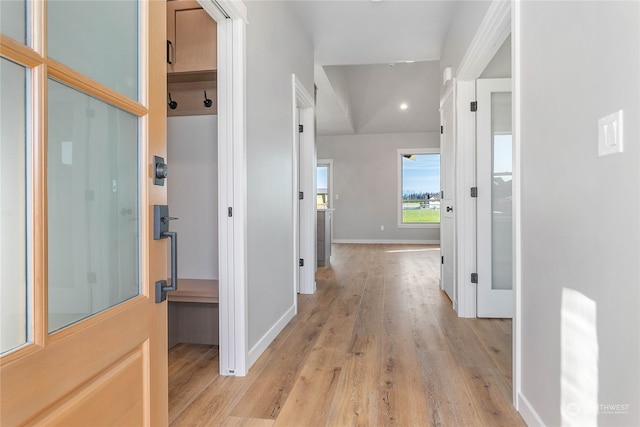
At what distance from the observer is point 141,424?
37.4 inches

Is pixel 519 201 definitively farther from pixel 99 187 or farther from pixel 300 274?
pixel 300 274

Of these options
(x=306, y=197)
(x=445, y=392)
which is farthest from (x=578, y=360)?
(x=306, y=197)

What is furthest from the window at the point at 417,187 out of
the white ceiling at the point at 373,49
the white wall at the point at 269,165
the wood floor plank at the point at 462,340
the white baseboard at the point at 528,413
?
the white baseboard at the point at 528,413

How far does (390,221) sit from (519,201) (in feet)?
24.2

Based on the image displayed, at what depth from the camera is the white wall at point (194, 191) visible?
2631 millimetres

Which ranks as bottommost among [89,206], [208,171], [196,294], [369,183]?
[196,294]

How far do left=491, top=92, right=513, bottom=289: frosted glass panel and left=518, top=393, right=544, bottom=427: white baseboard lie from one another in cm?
151

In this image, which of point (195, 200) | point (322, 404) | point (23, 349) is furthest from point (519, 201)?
point (195, 200)

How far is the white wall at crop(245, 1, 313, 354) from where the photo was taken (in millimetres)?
2199

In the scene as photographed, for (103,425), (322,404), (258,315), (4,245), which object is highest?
(4,245)

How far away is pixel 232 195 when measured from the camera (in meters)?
2.03

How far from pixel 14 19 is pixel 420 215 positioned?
28.9 feet

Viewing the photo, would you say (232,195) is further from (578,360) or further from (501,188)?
(501,188)

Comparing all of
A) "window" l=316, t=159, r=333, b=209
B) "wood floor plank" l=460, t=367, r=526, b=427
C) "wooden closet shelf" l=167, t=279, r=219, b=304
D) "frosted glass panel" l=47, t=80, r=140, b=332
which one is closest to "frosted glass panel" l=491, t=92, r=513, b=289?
"wood floor plank" l=460, t=367, r=526, b=427
